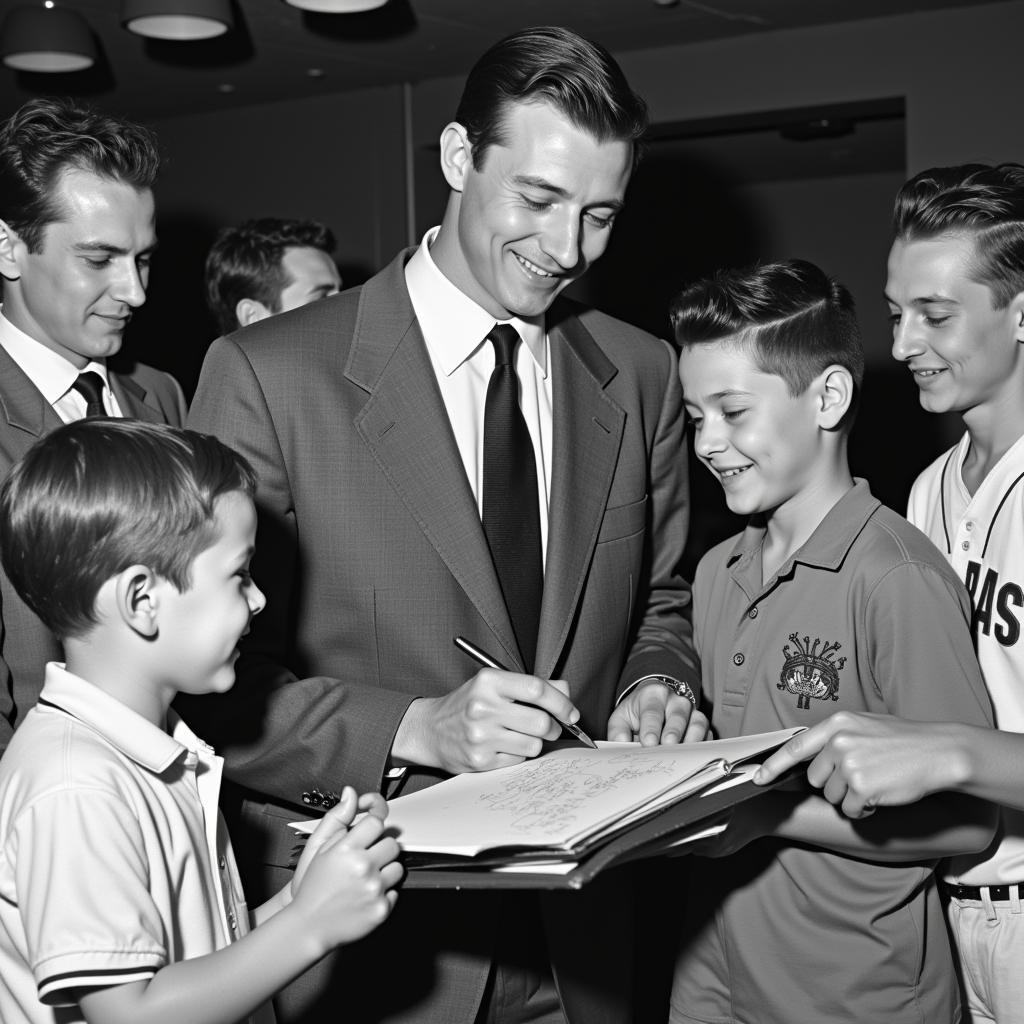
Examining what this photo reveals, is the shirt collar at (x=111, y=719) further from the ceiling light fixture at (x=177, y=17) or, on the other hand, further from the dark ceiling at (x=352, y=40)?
the dark ceiling at (x=352, y=40)

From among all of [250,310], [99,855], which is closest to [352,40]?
[250,310]

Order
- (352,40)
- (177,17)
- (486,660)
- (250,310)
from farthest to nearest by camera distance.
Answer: (352,40) < (177,17) < (250,310) < (486,660)

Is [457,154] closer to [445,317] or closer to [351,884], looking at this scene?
[445,317]

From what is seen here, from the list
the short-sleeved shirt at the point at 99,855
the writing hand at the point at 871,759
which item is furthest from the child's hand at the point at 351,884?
the writing hand at the point at 871,759

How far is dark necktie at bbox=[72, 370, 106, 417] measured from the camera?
7.57ft

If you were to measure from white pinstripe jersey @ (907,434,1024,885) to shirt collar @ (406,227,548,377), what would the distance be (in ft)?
2.58

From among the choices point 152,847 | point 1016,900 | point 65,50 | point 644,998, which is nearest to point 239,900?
point 152,847

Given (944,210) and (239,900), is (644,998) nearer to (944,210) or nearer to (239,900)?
(239,900)

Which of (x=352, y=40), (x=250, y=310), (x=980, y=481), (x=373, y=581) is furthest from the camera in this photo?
(x=352, y=40)

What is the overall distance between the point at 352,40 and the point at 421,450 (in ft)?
A: 15.2

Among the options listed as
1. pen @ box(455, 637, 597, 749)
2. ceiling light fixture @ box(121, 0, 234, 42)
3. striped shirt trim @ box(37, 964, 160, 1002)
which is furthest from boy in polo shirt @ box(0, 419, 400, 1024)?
ceiling light fixture @ box(121, 0, 234, 42)

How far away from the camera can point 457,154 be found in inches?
71.4

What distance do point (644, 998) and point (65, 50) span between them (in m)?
4.08

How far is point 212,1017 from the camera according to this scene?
117cm
